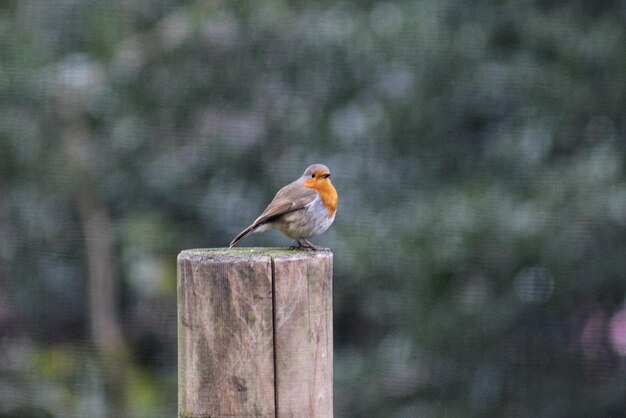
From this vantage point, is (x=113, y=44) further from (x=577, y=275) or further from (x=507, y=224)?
(x=577, y=275)

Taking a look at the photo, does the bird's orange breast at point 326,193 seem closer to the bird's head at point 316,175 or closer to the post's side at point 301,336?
the bird's head at point 316,175

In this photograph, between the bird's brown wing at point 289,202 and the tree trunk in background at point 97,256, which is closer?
the bird's brown wing at point 289,202

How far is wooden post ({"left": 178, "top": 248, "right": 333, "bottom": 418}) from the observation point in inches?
80.2

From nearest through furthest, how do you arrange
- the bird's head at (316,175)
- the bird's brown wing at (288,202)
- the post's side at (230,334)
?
the post's side at (230,334) < the bird's brown wing at (288,202) < the bird's head at (316,175)

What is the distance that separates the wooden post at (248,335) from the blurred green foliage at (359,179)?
422 centimetres

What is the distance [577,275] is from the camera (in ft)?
21.5

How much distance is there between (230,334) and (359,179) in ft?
16.6

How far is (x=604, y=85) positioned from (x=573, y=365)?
5.81 ft

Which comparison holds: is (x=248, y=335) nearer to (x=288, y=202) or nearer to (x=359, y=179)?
(x=288, y=202)

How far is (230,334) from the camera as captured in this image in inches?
80.0

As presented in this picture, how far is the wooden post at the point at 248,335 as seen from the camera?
2037 millimetres

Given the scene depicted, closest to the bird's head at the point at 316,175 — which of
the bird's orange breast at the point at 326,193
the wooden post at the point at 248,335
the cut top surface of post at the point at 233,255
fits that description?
the bird's orange breast at the point at 326,193

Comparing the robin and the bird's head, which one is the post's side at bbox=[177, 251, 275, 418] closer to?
the robin

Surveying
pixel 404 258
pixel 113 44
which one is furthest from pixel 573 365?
pixel 113 44
